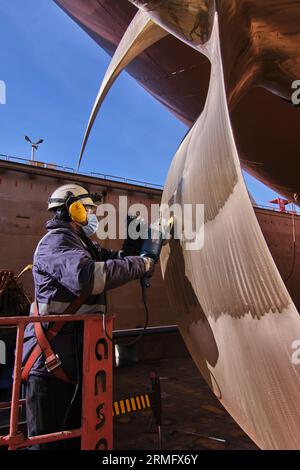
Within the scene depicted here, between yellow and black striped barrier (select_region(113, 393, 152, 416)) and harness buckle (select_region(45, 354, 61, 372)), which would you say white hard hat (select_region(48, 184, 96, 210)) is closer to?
harness buckle (select_region(45, 354, 61, 372))

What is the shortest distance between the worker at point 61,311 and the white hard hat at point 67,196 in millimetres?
233

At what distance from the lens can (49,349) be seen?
221 cm

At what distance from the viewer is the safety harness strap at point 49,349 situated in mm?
2182

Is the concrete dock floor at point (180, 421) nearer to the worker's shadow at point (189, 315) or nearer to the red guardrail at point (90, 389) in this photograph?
Result: the worker's shadow at point (189, 315)

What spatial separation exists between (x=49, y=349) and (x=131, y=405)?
1840mm

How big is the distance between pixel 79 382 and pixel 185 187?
151 centimetres

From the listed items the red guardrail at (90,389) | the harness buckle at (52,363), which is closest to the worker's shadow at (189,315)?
the red guardrail at (90,389)

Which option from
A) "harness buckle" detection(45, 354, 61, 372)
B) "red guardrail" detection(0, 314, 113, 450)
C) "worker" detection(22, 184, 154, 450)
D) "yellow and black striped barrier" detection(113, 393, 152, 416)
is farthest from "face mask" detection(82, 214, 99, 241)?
"yellow and black striped barrier" detection(113, 393, 152, 416)

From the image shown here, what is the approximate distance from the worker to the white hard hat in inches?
9.2

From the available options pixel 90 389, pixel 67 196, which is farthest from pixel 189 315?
pixel 67 196

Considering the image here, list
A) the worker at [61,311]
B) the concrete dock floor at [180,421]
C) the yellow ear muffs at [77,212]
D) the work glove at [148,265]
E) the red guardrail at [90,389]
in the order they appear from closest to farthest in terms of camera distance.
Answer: the red guardrail at [90,389] < the worker at [61,311] < the work glove at [148,265] < the yellow ear muffs at [77,212] < the concrete dock floor at [180,421]

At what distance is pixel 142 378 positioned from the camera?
20.0 feet

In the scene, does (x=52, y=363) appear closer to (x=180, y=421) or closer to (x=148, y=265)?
(x=148, y=265)
